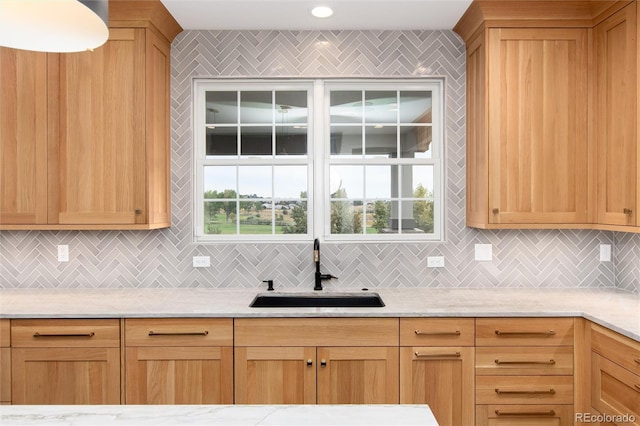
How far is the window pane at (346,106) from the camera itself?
310 cm

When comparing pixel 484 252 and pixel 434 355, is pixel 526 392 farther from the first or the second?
pixel 484 252

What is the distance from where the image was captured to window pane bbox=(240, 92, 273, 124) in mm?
3109

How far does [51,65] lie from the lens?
104 inches

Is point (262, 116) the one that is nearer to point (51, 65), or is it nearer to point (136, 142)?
point (136, 142)

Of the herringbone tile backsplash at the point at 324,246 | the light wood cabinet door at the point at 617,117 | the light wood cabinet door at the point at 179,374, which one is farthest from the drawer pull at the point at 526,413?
the light wood cabinet door at the point at 179,374

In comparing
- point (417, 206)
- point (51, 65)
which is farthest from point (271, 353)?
point (51, 65)

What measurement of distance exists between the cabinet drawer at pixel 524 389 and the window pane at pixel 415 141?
1.49 metres

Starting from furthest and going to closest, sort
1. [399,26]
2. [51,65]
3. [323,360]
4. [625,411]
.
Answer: [399,26]
[51,65]
[323,360]
[625,411]

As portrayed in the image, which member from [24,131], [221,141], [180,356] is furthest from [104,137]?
[180,356]

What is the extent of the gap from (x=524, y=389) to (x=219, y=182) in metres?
2.22

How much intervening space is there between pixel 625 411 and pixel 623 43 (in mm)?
1880

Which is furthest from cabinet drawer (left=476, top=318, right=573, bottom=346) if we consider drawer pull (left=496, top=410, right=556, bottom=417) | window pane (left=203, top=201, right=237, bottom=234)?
window pane (left=203, top=201, right=237, bottom=234)

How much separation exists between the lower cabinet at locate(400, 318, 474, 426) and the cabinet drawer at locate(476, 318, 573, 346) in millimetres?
76

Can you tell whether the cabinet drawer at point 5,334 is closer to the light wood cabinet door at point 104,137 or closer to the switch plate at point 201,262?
the light wood cabinet door at point 104,137
